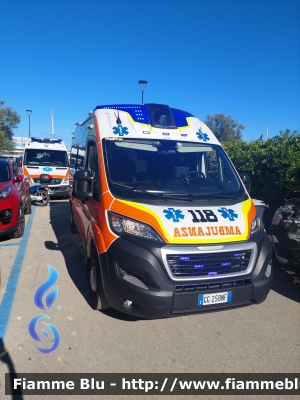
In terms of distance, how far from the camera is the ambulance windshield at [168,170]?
12.6 feet

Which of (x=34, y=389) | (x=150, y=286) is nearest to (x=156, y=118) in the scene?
(x=150, y=286)

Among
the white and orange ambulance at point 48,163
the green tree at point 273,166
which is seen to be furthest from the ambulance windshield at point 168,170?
the white and orange ambulance at point 48,163

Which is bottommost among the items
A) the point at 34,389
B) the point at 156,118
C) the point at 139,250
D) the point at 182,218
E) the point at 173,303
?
the point at 34,389

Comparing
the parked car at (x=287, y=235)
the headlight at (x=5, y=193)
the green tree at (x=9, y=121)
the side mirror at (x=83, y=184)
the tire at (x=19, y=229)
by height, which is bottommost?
the tire at (x=19, y=229)

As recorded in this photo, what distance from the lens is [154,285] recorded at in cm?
308

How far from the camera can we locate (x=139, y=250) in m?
→ 3.12

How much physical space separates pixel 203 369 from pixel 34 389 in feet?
4.88

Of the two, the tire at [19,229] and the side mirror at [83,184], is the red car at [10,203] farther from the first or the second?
the side mirror at [83,184]

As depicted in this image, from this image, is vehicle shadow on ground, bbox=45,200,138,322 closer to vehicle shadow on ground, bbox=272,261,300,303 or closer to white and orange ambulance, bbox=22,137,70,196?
vehicle shadow on ground, bbox=272,261,300,303

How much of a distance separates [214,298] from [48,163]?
10.9m

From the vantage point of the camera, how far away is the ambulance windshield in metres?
3.83

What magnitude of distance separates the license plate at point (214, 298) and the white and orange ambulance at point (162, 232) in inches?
A: 0.4

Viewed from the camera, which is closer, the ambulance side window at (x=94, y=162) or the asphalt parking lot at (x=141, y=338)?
the asphalt parking lot at (x=141, y=338)

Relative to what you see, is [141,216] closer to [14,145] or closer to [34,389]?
[34,389]
